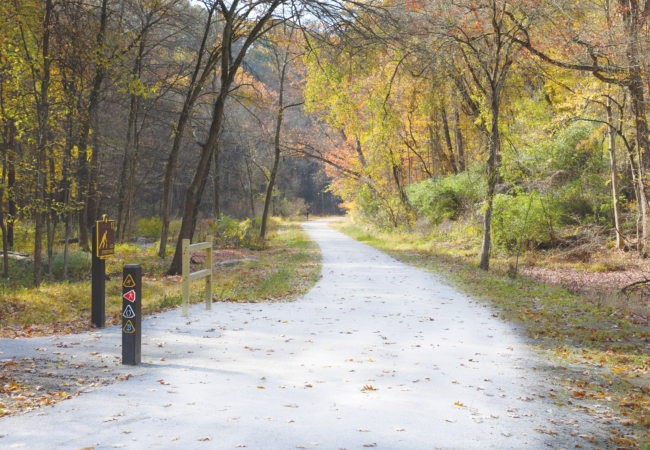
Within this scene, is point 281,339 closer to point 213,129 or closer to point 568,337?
point 568,337

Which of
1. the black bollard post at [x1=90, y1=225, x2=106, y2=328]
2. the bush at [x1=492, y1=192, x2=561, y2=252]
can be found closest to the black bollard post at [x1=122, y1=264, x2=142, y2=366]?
the black bollard post at [x1=90, y1=225, x2=106, y2=328]

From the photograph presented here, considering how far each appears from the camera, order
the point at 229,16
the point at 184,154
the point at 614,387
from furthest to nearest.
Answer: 1. the point at 184,154
2. the point at 229,16
3. the point at 614,387

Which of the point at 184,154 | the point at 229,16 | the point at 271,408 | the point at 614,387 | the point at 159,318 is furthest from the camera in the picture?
the point at 184,154

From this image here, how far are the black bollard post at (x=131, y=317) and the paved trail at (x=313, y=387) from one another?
256mm

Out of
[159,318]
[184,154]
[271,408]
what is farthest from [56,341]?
[184,154]

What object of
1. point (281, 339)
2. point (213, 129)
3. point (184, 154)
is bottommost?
point (281, 339)

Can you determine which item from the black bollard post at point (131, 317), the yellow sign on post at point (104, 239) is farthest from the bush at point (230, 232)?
the black bollard post at point (131, 317)

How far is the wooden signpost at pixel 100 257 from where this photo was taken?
6.94 m

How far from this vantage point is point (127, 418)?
3.91 m

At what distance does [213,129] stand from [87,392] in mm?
9888

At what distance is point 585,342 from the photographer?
6.67 m

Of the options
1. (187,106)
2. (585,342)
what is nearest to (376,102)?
(187,106)

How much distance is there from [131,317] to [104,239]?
7.01 feet

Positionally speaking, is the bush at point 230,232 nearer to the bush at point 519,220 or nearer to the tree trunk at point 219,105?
the tree trunk at point 219,105
